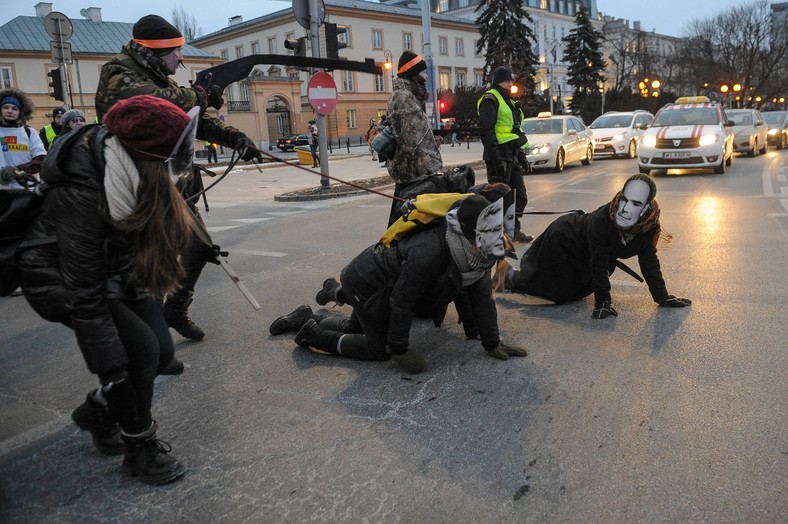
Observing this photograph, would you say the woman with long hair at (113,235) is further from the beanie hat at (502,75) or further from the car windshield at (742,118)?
the car windshield at (742,118)

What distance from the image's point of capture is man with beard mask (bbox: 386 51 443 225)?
546cm

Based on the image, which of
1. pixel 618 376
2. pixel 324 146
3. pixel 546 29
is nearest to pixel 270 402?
pixel 618 376

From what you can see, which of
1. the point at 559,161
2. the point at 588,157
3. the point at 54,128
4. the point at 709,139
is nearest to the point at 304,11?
the point at 54,128

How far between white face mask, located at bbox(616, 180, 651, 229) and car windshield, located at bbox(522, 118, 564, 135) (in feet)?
48.1

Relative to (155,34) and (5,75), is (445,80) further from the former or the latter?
(155,34)

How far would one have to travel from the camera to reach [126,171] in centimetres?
255

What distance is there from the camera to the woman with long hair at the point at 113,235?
8.31 feet

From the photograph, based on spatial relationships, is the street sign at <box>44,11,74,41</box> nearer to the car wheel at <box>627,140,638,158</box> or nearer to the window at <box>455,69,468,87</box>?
the car wheel at <box>627,140,638,158</box>

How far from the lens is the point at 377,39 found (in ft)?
219

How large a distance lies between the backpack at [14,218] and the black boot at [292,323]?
7.32 ft

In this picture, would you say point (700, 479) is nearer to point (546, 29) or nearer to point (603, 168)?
point (603, 168)

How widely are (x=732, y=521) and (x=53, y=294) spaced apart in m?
→ 2.65

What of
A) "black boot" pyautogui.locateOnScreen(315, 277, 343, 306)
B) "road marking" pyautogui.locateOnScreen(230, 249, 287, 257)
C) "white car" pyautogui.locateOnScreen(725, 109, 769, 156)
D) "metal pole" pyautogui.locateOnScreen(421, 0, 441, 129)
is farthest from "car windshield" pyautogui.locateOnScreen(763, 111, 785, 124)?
"black boot" pyautogui.locateOnScreen(315, 277, 343, 306)

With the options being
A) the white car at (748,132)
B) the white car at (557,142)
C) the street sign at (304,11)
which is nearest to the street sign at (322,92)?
the street sign at (304,11)
